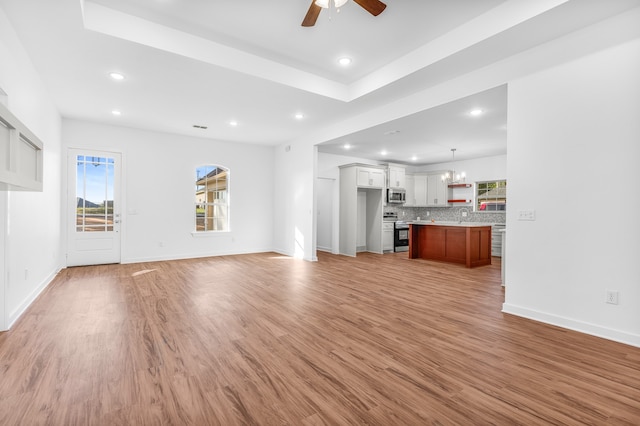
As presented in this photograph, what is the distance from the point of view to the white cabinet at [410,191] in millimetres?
9656

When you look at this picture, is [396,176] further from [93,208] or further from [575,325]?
[93,208]

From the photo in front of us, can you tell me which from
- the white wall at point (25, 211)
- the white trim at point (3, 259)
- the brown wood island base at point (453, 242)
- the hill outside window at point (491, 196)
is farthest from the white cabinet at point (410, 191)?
the white trim at point (3, 259)

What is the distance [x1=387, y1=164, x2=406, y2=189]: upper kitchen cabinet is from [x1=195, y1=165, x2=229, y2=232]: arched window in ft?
15.0

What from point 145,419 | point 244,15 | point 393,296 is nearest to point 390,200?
point 393,296

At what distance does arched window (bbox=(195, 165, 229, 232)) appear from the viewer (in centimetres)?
739

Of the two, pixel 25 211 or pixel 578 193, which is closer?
pixel 578 193

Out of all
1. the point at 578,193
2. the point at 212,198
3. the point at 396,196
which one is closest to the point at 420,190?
the point at 396,196

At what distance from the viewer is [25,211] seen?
349 centimetres

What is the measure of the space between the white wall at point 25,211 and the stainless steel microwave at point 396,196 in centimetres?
750

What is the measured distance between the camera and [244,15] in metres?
3.12

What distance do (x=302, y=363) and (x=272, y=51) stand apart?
3.58 meters

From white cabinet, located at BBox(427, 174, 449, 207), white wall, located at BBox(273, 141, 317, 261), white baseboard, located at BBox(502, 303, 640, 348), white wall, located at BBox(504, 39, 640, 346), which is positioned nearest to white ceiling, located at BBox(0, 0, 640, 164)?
white wall, located at BBox(504, 39, 640, 346)

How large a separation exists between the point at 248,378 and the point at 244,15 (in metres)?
3.37

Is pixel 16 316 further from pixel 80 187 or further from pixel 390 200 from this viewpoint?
pixel 390 200
